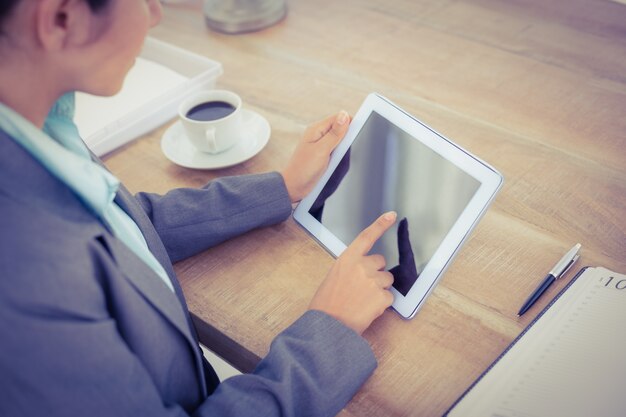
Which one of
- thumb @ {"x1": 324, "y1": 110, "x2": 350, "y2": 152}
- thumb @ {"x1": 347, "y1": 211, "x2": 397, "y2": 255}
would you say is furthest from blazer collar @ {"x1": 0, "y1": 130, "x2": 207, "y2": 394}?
thumb @ {"x1": 324, "y1": 110, "x2": 350, "y2": 152}

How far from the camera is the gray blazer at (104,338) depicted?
1.65 feet

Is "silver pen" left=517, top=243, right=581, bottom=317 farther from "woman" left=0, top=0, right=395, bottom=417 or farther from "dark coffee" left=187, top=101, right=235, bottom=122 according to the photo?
"dark coffee" left=187, top=101, right=235, bottom=122

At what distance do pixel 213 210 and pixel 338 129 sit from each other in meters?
0.22

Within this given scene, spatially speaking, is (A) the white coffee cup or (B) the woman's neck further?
(A) the white coffee cup

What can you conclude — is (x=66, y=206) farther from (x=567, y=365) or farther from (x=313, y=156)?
(x=567, y=365)

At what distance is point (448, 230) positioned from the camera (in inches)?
29.4

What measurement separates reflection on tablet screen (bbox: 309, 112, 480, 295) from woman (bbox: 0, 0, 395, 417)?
28 mm

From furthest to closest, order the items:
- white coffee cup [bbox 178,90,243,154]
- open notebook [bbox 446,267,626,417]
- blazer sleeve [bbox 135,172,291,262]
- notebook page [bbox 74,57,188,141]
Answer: notebook page [bbox 74,57,188,141]
white coffee cup [bbox 178,90,243,154]
blazer sleeve [bbox 135,172,291,262]
open notebook [bbox 446,267,626,417]

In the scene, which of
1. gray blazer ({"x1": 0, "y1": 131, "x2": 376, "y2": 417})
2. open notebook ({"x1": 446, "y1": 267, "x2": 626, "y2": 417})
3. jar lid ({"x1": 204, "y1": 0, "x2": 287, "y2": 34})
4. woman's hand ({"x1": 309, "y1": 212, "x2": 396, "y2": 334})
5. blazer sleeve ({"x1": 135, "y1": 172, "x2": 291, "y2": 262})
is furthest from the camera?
jar lid ({"x1": 204, "y1": 0, "x2": 287, "y2": 34})

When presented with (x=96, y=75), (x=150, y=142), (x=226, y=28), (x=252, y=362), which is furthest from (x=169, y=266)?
(x=226, y=28)

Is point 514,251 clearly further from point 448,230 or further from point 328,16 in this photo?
point 328,16

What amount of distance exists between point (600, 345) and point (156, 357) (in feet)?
1.56

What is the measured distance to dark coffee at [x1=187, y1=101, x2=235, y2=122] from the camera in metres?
0.99

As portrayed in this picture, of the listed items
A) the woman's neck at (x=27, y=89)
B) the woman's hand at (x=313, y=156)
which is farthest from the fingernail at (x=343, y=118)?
the woman's neck at (x=27, y=89)
